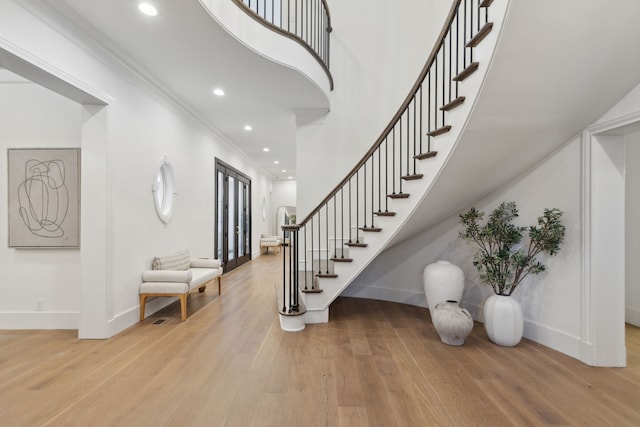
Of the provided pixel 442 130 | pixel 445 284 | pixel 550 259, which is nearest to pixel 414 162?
pixel 442 130

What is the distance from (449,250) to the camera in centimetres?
416

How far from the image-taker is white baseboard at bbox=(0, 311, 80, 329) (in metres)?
3.37

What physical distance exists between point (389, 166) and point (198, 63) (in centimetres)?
306

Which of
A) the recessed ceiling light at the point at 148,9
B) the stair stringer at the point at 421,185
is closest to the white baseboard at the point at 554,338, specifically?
the stair stringer at the point at 421,185

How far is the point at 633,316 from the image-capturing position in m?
3.57

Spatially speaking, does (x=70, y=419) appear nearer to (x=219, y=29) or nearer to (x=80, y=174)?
(x=80, y=174)

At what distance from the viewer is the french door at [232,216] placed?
6.83 m

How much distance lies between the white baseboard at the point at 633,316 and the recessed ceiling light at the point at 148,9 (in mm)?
6026

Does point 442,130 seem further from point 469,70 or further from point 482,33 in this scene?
point 482,33

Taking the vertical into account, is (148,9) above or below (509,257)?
above

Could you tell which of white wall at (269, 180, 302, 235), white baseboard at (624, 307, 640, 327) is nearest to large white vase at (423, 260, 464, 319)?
white baseboard at (624, 307, 640, 327)

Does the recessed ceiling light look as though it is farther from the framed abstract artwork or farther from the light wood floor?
the light wood floor

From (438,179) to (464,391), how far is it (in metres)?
1.83

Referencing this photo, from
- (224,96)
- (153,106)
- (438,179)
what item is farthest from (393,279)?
(153,106)
